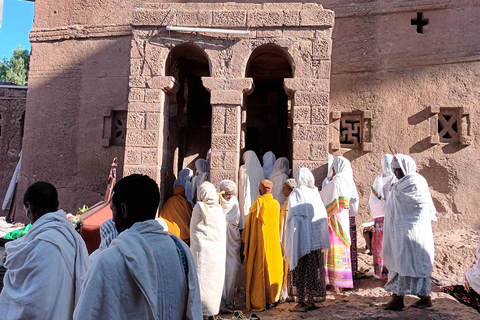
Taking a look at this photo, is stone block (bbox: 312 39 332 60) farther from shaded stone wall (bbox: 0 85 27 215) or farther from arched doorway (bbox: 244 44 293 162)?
shaded stone wall (bbox: 0 85 27 215)

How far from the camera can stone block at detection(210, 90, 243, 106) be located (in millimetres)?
6193

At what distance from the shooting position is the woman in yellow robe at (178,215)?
5.98 m

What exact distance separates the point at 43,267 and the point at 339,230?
4121 millimetres

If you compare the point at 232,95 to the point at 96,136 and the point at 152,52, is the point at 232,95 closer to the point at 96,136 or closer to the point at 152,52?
the point at 152,52

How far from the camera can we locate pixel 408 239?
14.8ft

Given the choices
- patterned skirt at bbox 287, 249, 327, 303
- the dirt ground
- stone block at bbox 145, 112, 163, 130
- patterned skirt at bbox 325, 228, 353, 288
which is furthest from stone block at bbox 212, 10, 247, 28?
the dirt ground

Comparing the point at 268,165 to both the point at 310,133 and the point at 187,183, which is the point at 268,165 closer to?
the point at 310,133

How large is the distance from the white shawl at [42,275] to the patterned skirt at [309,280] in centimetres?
309

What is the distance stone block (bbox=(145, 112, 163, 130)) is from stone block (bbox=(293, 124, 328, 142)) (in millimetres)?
2234

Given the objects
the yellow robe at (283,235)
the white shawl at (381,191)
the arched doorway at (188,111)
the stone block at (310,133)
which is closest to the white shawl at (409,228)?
the white shawl at (381,191)

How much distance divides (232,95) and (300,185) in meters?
1.98

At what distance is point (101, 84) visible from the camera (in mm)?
9234

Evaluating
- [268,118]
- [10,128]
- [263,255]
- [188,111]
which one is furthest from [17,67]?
[263,255]

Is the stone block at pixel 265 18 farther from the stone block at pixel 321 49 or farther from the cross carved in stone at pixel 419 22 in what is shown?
the cross carved in stone at pixel 419 22
